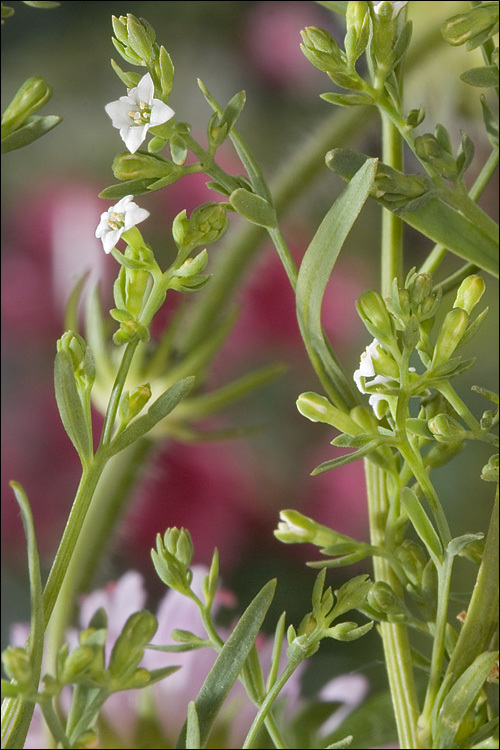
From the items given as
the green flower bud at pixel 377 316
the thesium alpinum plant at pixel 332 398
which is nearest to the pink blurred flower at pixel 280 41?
the thesium alpinum plant at pixel 332 398

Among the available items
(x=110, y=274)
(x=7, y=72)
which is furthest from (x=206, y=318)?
(x=7, y=72)

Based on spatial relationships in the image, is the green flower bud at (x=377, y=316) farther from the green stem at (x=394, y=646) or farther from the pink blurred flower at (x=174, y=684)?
the pink blurred flower at (x=174, y=684)

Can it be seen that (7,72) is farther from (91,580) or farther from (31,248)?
(91,580)

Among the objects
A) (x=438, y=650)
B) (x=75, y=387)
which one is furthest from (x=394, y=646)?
(x=75, y=387)

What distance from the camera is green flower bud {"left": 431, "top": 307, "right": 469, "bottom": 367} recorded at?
197mm

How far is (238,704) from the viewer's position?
40cm

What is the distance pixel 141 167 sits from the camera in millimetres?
192

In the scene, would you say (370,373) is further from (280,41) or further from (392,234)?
(280,41)

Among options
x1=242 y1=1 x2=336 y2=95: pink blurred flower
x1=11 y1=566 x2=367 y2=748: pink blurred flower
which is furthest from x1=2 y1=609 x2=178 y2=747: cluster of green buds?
x1=242 y1=1 x2=336 y2=95: pink blurred flower

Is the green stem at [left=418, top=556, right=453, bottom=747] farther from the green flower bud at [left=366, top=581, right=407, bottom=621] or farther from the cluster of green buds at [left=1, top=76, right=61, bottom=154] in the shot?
the cluster of green buds at [left=1, top=76, right=61, bottom=154]

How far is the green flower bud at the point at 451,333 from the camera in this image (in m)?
0.20

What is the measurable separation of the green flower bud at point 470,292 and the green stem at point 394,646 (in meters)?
0.06

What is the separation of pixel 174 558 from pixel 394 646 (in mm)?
71

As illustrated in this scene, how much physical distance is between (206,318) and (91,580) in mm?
151
